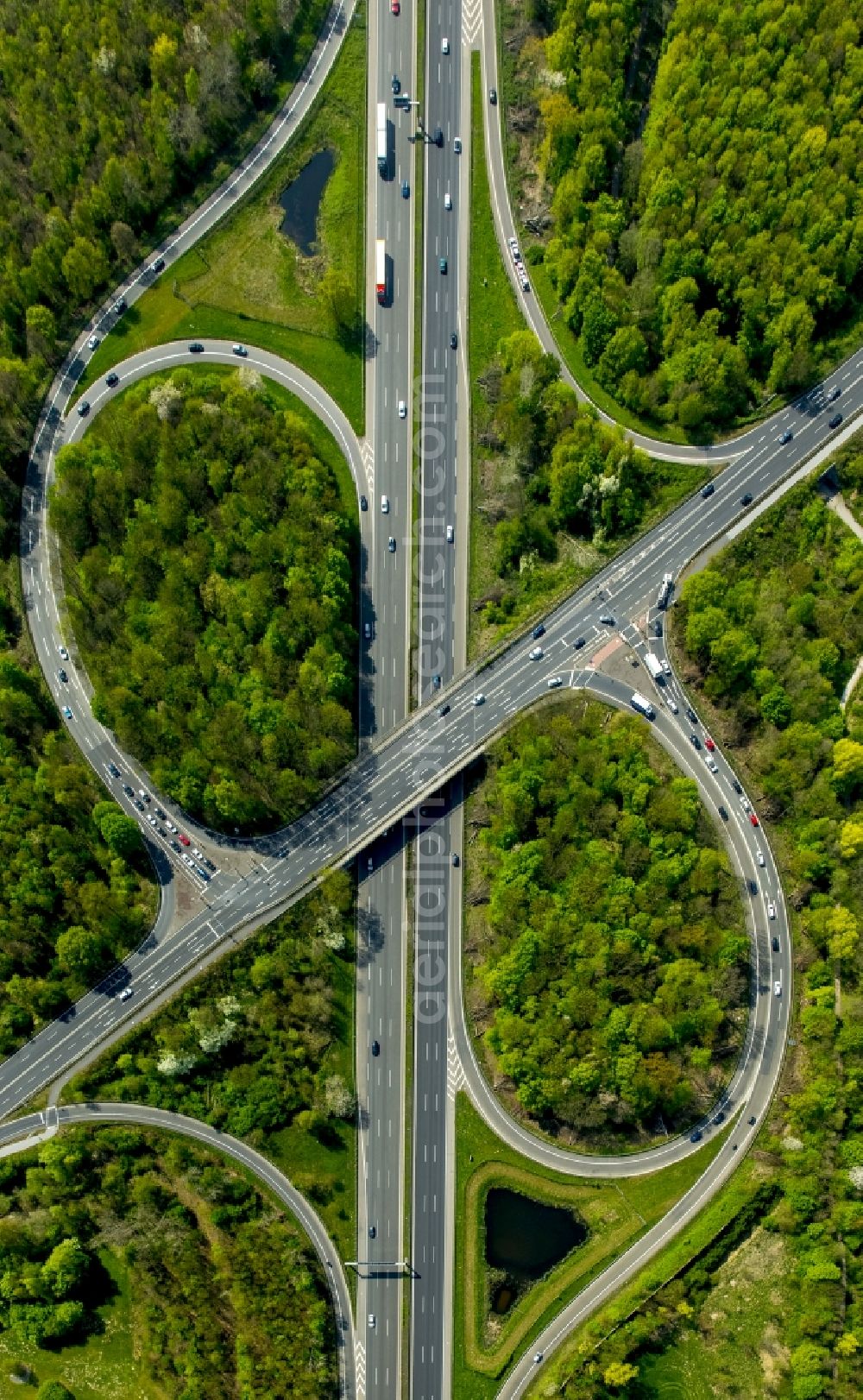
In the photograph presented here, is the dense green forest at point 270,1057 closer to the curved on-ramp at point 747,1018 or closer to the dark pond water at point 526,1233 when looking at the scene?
the curved on-ramp at point 747,1018

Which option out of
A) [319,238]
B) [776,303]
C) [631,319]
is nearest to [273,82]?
[319,238]

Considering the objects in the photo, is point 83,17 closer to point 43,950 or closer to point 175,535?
point 175,535

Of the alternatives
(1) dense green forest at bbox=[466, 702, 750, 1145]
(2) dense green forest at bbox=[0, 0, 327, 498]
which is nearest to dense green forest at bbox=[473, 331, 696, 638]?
(1) dense green forest at bbox=[466, 702, 750, 1145]

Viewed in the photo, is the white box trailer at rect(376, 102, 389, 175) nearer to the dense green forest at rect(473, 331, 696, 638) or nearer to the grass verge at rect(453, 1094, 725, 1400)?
the dense green forest at rect(473, 331, 696, 638)

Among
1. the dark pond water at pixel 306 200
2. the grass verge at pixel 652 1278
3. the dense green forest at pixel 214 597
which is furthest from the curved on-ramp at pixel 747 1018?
the dark pond water at pixel 306 200

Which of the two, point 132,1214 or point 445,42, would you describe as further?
point 445,42

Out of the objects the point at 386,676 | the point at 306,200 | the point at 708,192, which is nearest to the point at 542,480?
the point at 386,676
